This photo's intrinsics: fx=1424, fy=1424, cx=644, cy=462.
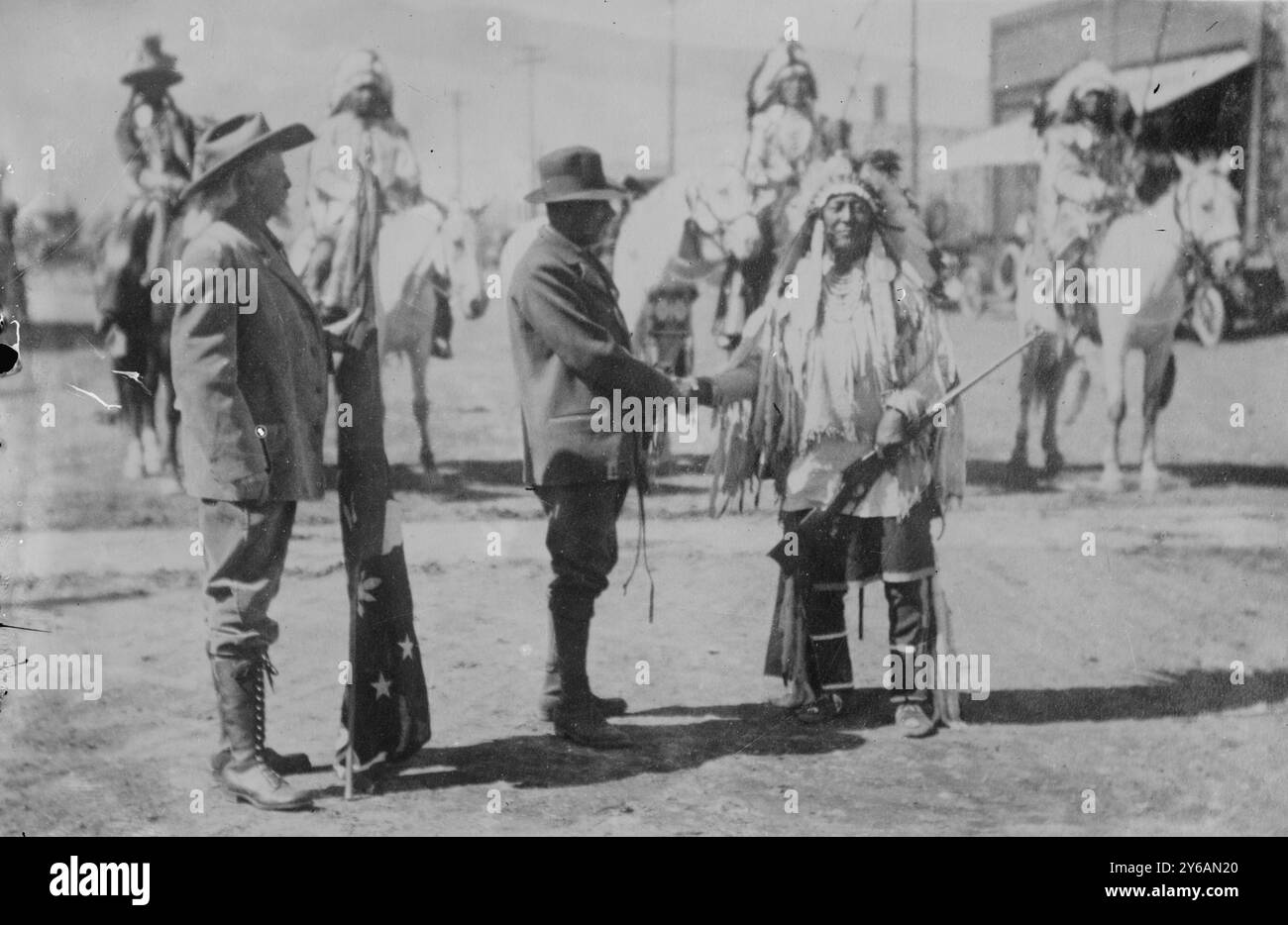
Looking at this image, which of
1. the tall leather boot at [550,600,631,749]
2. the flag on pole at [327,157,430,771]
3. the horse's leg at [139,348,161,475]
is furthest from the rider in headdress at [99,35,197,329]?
the tall leather boot at [550,600,631,749]

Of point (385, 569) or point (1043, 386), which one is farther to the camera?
point (1043, 386)

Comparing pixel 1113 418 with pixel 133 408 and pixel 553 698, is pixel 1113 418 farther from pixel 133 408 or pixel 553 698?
pixel 133 408

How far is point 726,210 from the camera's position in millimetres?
6188

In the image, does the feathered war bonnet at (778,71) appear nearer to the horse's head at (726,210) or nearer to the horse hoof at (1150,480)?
the horse's head at (726,210)

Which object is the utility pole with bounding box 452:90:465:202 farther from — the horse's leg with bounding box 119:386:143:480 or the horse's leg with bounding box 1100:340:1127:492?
the horse's leg with bounding box 1100:340:1127:492

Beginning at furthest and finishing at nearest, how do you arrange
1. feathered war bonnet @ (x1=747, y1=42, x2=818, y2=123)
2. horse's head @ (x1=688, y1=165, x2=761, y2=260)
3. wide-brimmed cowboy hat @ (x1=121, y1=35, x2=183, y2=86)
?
horse's head @ (x1=688, y1=165, x2=761, y2=260), feathered war bonnet @ (x1=747, y1=42, x2=818, y2=123), wide-brimmed cowboy hat @ (x1=121, y1=35, x2=183, y2=86)

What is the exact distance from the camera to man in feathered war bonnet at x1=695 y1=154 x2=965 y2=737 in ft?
17.1

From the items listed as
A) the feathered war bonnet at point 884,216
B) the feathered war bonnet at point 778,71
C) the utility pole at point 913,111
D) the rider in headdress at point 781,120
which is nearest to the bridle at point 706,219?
the rider in headdress at point 781,120

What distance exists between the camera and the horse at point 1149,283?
6070 millimetres

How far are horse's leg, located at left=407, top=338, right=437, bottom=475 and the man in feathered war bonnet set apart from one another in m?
1.36
